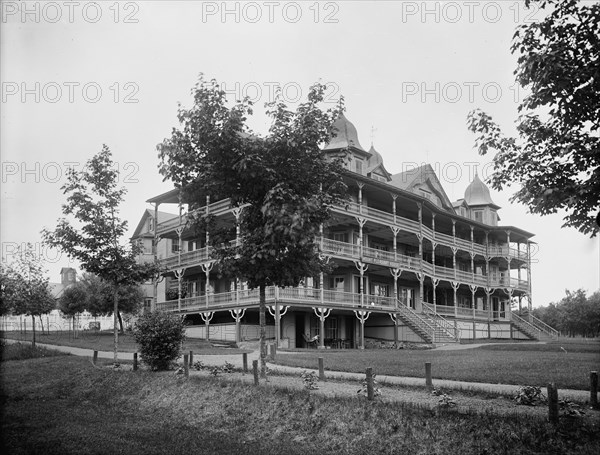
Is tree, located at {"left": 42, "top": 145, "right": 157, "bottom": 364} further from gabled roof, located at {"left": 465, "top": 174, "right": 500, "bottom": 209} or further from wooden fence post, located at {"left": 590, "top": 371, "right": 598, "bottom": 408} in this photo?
gabled roof, located at {"left": 465, "top": 174, "right": 500, "bottom": 209}

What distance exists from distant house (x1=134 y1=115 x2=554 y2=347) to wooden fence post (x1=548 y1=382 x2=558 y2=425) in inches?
741

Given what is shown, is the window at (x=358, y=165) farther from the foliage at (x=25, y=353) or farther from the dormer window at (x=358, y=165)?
the foliage at (x=25, y=353)

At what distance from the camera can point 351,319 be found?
40.2 m

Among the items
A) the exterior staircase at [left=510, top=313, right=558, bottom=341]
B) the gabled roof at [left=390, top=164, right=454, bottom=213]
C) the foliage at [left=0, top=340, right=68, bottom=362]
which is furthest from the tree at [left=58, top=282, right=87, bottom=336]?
the exterior staircase at [left=510, top=313, right=558, bottom=341]

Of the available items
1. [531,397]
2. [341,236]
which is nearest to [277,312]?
[341,236]

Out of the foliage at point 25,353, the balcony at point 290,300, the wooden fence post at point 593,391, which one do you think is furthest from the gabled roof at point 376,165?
the wooden fence post at point 593,391

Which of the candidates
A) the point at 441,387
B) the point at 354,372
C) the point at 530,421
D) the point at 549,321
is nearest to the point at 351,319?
the point at 354,372

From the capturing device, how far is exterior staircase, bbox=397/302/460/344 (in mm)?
36188

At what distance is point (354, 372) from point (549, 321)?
6702cm

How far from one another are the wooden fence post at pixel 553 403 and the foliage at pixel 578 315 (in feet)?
187

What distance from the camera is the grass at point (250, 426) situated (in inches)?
362

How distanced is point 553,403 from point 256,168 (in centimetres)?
778

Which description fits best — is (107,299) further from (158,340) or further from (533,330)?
(533,330)

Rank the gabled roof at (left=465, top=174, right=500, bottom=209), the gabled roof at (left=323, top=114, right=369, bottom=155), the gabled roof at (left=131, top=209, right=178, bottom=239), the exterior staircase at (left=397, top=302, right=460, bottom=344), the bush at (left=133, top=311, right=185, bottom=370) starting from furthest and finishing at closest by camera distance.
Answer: the gabled roof at (left=131, top=209, right=178, bottom=239) < the gabled roof at (left=465, top=174, right=500, bottom=209) < the gabled roof at (left=323, top=114, right=369, bottom=155) < the exterior staircase at (left=397, top=302, right=460, bottom=344) < the bush at (left=133, top=311, right=185, bottom=370)
